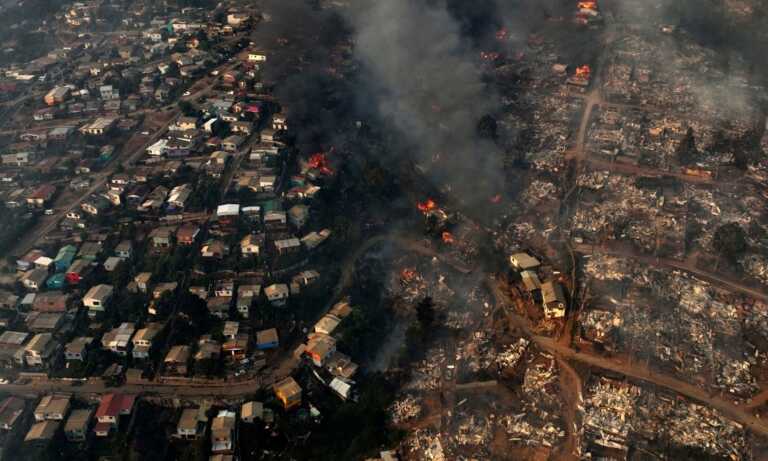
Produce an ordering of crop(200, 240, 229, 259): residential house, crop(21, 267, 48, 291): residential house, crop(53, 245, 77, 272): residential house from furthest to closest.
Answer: crop(200, 240, 229, 259): residential house, crop(53, 245, 77, 272): residential house, crop(21, 267, 48, 291): residential house

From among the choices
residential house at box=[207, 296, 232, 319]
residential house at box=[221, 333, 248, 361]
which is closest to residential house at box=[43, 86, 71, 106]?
residential house at box=[207, 296, 232, 319]

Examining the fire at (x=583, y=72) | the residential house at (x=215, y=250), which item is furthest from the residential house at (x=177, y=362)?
the fire at (x=583, y=72)

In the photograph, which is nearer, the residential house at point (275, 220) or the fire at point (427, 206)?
the residential house at point (275, 220)

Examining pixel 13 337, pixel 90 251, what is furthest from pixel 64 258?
pixel 13 337

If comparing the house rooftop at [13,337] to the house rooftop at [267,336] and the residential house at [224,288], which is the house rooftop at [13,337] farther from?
the house rooftop at [267,336]

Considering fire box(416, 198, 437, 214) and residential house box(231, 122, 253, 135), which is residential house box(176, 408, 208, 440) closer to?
fire box(416, 198, 437, 214)

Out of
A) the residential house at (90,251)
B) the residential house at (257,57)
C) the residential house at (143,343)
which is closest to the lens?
the residential house at (143,343)

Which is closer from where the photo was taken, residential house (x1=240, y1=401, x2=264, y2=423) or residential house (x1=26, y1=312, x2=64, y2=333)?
residential house (x1=240, y1=401, x2=264, y2=423)

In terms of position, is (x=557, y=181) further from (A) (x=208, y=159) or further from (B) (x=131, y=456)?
(B) (x=131, y=456)
